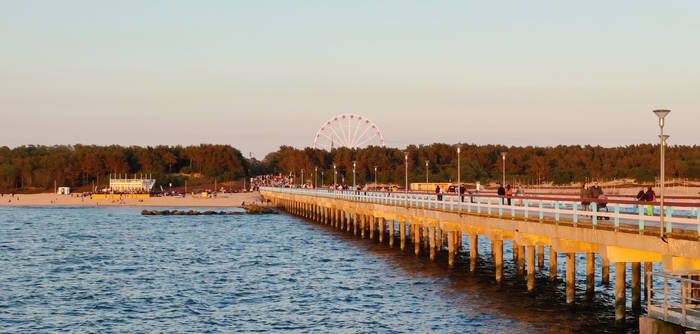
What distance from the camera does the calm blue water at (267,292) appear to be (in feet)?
94.1

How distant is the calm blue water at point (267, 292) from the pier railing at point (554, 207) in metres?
3.09

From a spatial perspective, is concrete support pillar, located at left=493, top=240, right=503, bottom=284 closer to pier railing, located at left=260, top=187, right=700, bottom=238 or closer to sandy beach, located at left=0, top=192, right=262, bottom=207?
pier railing, located at left=260, top=187, right=700, bottom=238

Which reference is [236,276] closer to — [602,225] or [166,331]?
[166,331]

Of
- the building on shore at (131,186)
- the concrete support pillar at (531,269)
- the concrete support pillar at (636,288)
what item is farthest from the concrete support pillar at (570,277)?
the building on shore at (131,186)

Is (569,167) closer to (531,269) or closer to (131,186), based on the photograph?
(131,186)

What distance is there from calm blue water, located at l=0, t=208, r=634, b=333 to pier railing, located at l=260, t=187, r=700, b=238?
309 centimetres

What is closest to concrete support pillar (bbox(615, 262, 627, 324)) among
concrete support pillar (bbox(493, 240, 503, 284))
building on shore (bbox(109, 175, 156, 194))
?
concrete support pillar (bbox(493, 240, 503, 284))

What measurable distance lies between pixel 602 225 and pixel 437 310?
25.7ft

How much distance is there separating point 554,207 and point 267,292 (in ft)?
51.7

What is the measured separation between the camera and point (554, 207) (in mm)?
42969

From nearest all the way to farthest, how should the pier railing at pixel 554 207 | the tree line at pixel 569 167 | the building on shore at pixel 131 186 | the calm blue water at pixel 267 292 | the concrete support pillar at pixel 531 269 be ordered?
the pier railing at pixel 554 207
the calm blue water at pixel 267 292
the concrete support pillar at pixel 531 269
the tree line at pixel 569 167
the building on shore at pixel 131 186

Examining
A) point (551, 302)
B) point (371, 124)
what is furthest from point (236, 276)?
point (371, 124)

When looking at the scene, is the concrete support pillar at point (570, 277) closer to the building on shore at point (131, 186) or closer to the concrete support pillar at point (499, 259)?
the concrete support pillar at point (499, 259)

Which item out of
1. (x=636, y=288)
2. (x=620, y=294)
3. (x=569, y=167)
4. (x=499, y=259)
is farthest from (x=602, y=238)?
(x=569, y=167)
